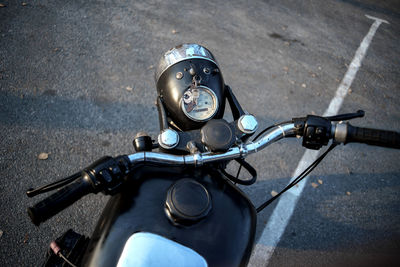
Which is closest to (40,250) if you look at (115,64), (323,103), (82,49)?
(115,64)

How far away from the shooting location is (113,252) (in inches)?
40.9

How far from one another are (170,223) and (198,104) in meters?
0.74

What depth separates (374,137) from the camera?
1265mm

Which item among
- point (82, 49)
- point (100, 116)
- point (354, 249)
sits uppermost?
point (82, 49)

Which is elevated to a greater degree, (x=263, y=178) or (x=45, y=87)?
(x=45, y=87)

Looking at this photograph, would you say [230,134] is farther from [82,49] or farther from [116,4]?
[116,4]

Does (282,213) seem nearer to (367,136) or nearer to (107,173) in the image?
(367,136)

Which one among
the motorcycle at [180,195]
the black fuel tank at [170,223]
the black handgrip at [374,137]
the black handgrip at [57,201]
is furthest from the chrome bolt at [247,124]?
the black handgrip at [57,201]

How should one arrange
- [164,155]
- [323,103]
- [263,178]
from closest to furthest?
1. [164,155]
2. [263,178]
3. [323,103]

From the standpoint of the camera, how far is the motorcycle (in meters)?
1.01

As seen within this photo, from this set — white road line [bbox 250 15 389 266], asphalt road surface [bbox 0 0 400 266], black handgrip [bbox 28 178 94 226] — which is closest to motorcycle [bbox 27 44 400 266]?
black handgrip [bbox 28 178 94 226]

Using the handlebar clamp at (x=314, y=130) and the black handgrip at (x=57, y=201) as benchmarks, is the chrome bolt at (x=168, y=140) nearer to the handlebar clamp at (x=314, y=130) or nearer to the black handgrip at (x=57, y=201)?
the black handgrip at (x=57, y=201)

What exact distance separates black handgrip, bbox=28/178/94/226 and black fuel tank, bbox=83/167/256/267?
20 cm

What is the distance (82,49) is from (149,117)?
5.15 ft
